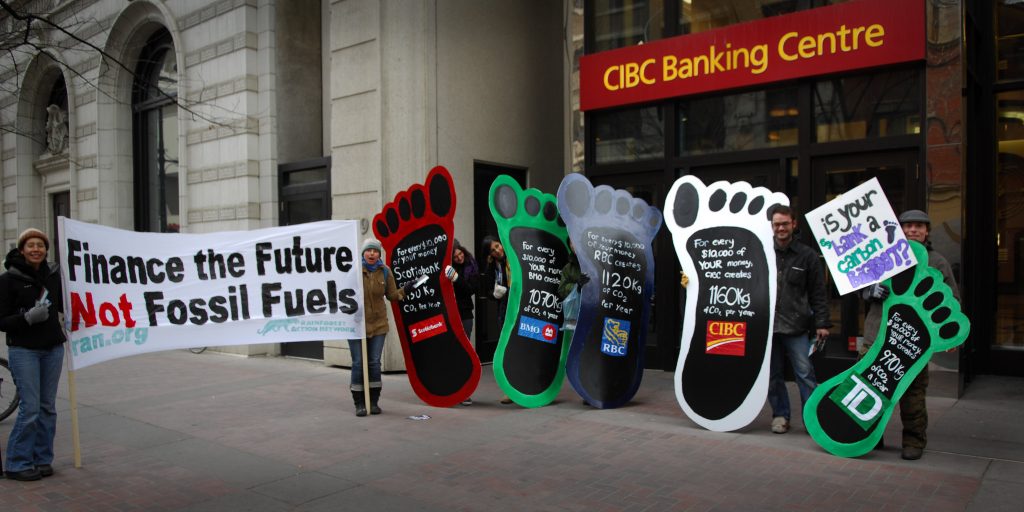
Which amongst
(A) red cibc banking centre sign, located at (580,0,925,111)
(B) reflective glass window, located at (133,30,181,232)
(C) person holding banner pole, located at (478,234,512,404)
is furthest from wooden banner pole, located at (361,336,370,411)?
(B) reflective glass window, located at (133,30,181,232)

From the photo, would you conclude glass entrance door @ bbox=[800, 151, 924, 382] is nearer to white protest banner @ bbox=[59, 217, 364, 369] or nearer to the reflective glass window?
white protest banner @ bbox=[59, 217, 364, 369]

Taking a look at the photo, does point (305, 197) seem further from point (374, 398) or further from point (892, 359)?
point (892, 359)

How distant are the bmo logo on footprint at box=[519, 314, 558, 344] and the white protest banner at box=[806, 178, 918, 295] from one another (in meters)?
2.92

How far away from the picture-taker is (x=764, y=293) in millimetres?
6375

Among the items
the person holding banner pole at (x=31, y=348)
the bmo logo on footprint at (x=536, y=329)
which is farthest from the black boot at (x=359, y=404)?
the person holding banner pole at (x=31, y=348)

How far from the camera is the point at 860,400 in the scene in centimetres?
566

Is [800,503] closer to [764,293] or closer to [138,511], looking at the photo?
[764,293]

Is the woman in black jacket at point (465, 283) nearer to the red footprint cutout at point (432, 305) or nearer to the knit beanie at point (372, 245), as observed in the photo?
the red footprint cutout at point (432, 305)

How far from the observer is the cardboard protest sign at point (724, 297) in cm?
639

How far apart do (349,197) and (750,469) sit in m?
6.91

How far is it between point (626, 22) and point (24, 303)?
7587 mm

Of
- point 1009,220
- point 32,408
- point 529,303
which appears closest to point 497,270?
point 529,303

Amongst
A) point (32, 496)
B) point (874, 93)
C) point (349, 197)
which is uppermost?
point (874, 93)

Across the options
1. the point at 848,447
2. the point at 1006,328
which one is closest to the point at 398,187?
the point at 848,447
